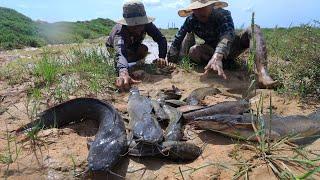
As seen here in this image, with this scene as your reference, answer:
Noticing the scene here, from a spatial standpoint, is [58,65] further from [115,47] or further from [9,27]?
[9,27]

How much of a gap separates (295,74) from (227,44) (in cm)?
99

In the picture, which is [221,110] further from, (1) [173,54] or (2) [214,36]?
(1) [173,54]

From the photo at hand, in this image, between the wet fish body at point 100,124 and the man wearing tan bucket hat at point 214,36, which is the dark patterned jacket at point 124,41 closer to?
the man wearing tan bucket hat at point 214,36

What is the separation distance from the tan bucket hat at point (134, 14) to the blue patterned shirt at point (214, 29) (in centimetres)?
59

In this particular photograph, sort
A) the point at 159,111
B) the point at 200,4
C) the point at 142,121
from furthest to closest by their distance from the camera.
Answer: the point at 200,4 < the point at 159,111 < the point at 142,121

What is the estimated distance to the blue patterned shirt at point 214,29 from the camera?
20.1ft

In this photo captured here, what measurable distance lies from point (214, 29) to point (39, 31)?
25.9 ft

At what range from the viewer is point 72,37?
12.0 metres

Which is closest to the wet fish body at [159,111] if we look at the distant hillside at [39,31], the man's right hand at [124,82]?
the man's right hand at [124,82]

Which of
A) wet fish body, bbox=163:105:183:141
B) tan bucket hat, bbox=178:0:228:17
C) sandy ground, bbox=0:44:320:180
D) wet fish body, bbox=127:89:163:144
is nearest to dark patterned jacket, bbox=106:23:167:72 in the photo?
tan bucket hat, bbox=178:0:228:17

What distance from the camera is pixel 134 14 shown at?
644cm

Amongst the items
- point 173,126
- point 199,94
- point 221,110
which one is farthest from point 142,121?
point 199,94

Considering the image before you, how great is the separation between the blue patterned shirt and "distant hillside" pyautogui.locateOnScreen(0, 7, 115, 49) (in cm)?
528

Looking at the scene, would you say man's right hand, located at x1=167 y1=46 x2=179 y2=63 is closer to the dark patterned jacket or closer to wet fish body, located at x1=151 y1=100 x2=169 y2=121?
the dark patterned jacket
